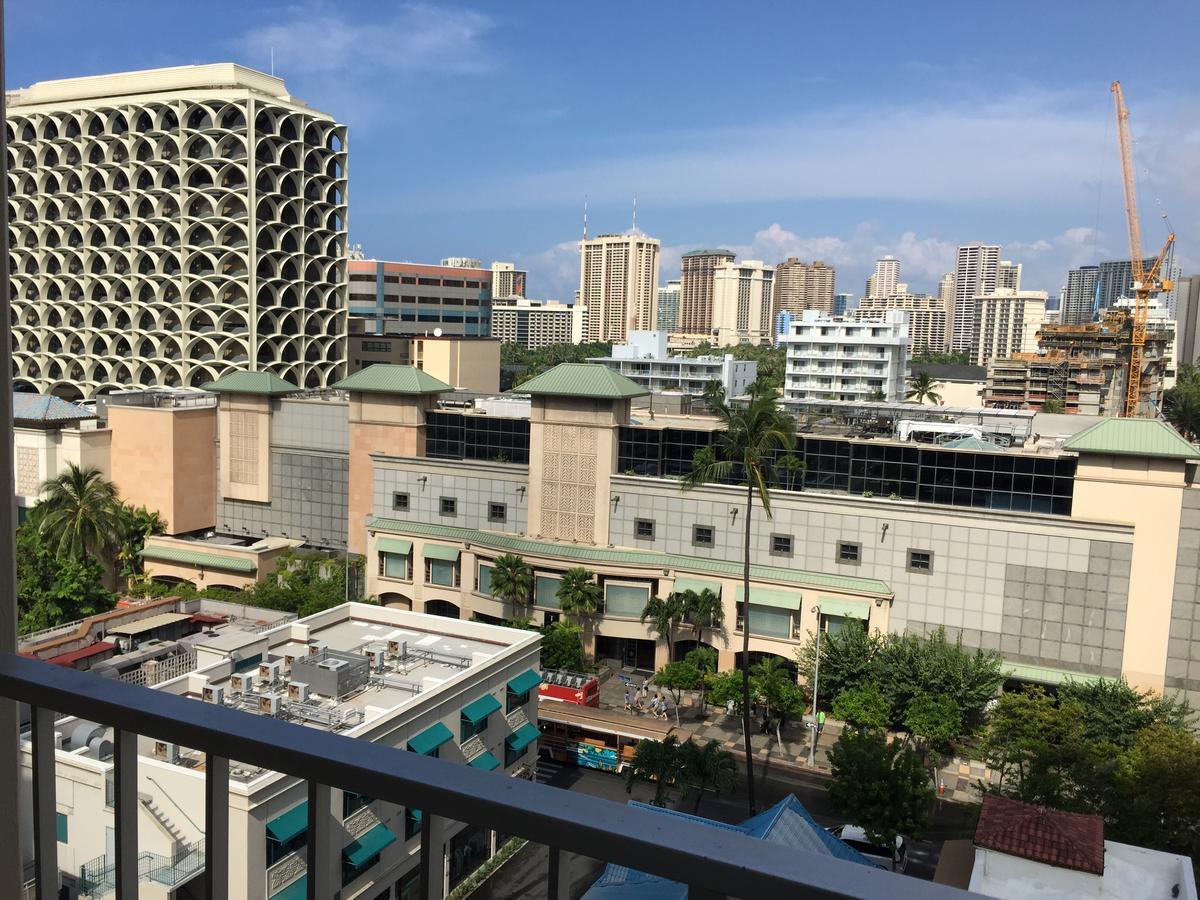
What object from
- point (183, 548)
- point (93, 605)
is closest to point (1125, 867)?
point (93, 605)

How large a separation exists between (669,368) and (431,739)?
73.2 m

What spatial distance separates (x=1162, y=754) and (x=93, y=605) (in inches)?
1277

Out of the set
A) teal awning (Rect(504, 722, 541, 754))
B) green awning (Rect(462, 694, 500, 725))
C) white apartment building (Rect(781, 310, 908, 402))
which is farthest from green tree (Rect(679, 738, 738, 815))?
white apartment building (Rect(781, 310, 908, 402))

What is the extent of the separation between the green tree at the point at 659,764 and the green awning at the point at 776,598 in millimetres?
10018

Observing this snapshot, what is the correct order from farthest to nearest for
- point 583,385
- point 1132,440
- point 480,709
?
point 583,385
point 1132,440
point 480,709

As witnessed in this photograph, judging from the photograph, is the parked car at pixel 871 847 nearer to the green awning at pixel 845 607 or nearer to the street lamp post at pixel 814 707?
the street lamp post at pixel 814 707

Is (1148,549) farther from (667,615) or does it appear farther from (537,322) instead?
(537,322)

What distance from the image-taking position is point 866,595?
33.0m

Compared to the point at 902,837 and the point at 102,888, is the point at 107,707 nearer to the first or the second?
the point at 102,888

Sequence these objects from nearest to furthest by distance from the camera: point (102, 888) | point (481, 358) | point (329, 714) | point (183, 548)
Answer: point (102, 888)
point (329, 714)
point (183, 548)
point (481, 358)

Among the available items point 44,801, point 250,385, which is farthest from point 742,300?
point 44,801

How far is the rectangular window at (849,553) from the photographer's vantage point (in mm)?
33625

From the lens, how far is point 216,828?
260cm

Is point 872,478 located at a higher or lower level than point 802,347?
lower
